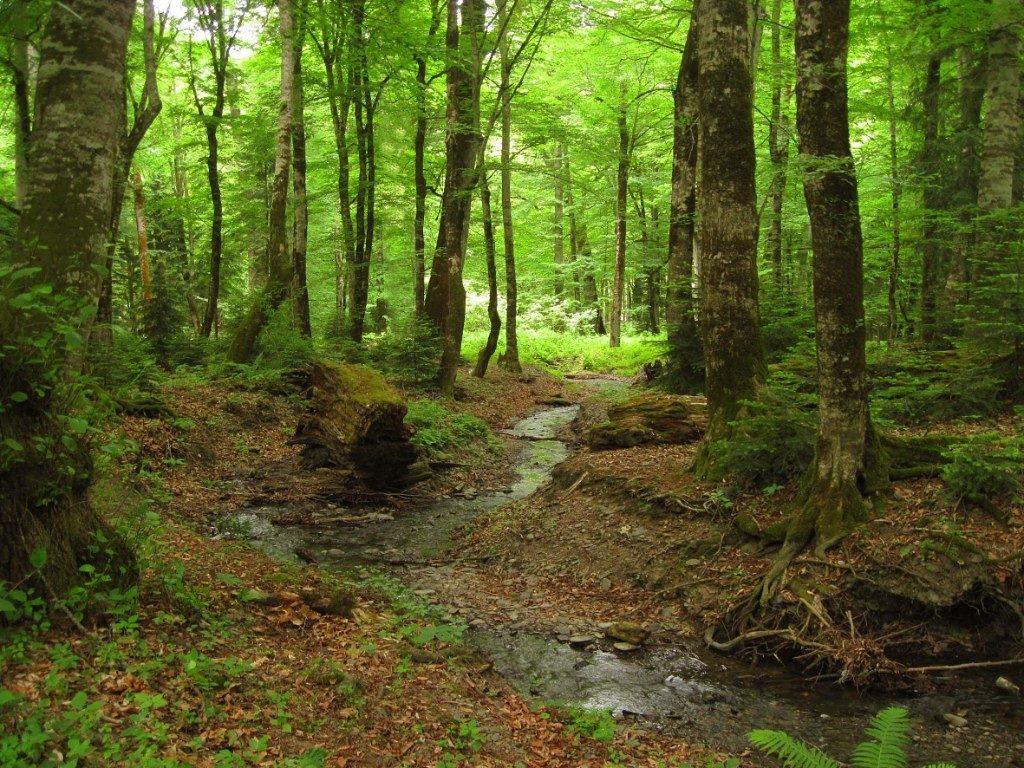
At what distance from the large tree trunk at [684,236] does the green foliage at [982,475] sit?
20.4ft

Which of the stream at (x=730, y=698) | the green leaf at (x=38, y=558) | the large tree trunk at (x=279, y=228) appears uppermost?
the large tree trunk at (x=279, y=228)

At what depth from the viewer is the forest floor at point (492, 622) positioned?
3578mm

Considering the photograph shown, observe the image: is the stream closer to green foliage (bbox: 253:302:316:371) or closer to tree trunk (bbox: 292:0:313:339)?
green foliage (bbox: 253:302:316:371)

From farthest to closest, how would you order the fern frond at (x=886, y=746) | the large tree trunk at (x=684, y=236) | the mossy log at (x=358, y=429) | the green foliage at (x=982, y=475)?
the large tree trunk at (x=684, y=236) < the mossy log at (x=358, y=429) < the green foliage at (x=982, y=475) < the fern frond at (x=886, y=746)

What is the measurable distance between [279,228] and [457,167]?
4806 millimetres

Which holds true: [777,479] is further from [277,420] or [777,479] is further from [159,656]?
[277,420]

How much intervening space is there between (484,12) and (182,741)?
19.5 meters

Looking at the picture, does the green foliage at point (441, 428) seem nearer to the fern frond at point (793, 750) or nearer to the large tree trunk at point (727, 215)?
the large tree trunk at point (727, 215)

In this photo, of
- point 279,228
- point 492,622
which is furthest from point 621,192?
point 492,622

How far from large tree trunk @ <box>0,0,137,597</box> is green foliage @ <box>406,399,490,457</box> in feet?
27.1

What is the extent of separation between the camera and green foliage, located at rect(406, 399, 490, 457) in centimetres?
1259

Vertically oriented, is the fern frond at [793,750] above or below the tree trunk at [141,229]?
below

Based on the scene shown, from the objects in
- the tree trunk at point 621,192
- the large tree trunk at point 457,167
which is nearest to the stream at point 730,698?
the large tree trunk at point 457,167

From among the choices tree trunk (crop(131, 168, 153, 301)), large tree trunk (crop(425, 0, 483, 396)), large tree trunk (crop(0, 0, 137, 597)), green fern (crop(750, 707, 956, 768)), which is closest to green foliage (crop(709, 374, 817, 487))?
green fern (crop(750, 707, 956, 768))
